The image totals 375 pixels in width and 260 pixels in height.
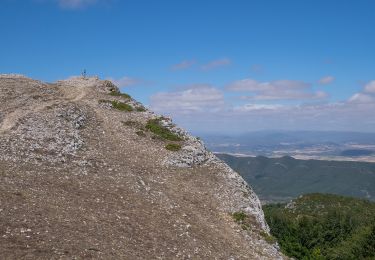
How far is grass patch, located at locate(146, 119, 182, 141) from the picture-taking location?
4819 cm

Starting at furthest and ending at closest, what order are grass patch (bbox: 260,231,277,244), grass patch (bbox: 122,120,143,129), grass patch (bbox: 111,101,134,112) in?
grass patch (bbox: 111,101,134,112) → grass patch (bbox: 122,120,143,129) → grass patch (bbox: 260,231,277,244)

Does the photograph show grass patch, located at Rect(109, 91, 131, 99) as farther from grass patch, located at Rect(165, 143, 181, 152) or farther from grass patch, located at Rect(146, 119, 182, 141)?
grass patch, located at Rect(165, 143, 181, 152)

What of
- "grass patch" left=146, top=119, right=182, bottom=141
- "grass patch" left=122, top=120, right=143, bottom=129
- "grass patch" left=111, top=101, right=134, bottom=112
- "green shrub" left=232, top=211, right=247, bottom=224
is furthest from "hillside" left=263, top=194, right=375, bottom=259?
"grass patch" left=111, top=101, right=134, bottom=112

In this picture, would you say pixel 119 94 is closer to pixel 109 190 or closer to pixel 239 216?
pixel 109 190

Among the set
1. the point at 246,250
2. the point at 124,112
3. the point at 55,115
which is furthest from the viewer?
the point at 124,112

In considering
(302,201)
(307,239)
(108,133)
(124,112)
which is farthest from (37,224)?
(302,201)

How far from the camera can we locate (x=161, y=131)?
49.1m

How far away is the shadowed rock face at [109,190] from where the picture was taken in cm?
2566

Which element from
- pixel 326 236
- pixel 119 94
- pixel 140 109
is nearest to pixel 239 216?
pixel 140 109

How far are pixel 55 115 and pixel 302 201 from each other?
105 metres

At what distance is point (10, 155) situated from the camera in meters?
34.8

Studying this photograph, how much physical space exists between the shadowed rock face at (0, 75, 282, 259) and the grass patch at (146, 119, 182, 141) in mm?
496

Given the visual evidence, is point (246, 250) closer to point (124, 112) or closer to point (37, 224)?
point (37, 224)

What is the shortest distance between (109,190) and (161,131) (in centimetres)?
1663
